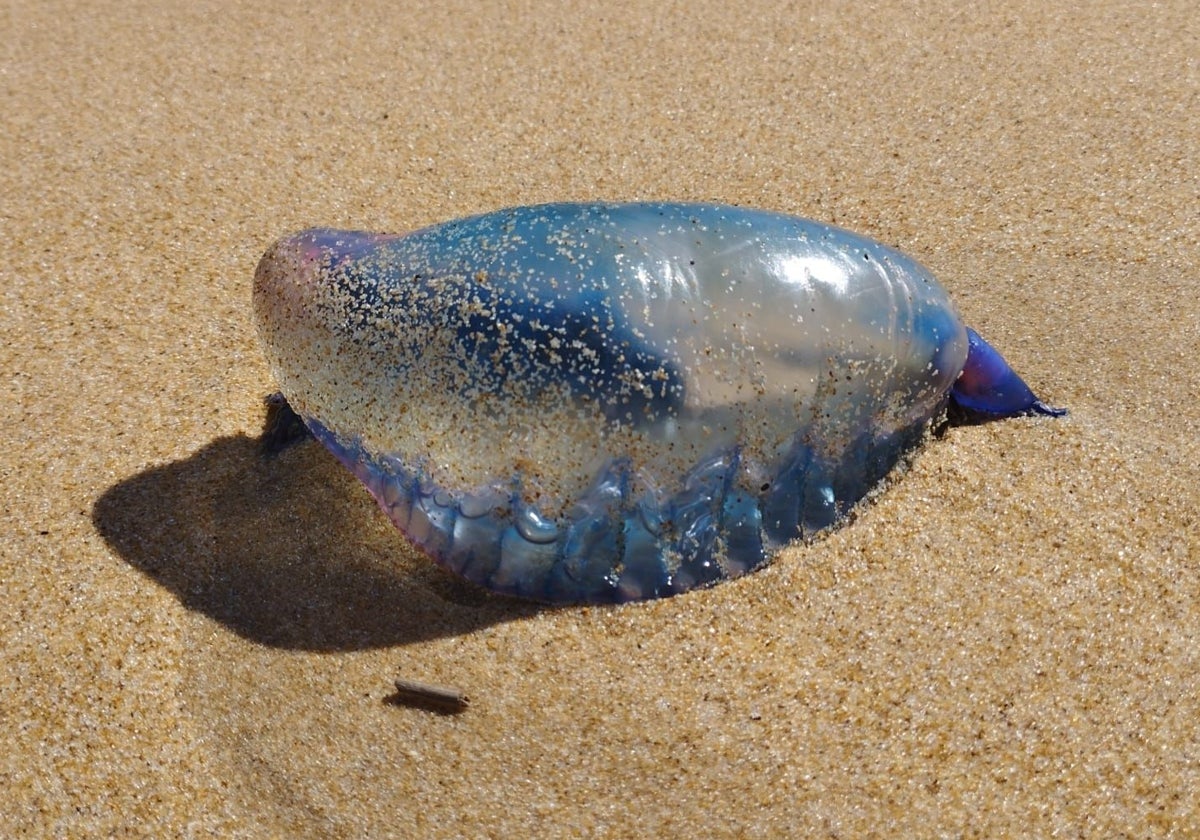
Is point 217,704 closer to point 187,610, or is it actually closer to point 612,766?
point 187,610

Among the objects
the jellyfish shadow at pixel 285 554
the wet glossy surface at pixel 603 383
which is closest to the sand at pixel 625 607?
the jellyfish shadow at pixel 285 554

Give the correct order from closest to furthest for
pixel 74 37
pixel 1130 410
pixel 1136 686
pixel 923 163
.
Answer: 1. pixel 1136 686
2. pixel 1130 410
3. pixel 923 163
4. pixel 74 37

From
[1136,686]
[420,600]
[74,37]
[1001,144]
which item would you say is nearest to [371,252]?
[420,600]

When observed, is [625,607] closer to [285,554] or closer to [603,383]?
[603,383]

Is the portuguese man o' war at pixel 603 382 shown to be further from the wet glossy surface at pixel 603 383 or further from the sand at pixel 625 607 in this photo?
the sand at pixel 625 607

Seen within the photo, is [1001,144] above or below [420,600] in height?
above

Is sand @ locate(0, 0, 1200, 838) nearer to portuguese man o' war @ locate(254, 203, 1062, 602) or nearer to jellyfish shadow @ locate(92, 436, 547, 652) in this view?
jellyfish shadow @ locate(92, 436, 547, 652)
